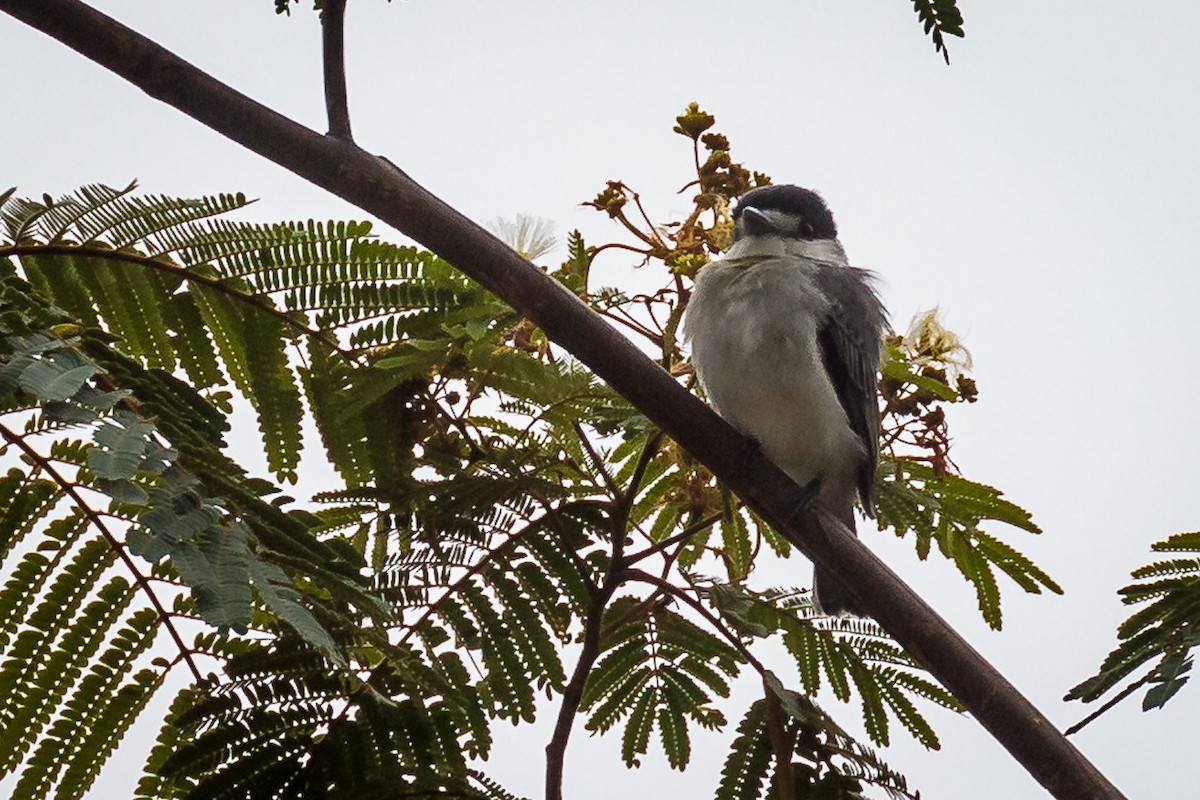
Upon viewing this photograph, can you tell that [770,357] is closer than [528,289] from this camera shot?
No

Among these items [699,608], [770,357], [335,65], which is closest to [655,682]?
[699,608]

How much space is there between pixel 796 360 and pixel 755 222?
579 millimetres

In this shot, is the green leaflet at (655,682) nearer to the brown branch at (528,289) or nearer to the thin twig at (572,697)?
the thin twig at (572,697)

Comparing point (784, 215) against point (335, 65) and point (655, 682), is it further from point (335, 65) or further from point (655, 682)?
point (335, 65)

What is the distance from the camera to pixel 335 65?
2.67 m

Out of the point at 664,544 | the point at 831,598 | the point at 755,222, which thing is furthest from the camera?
the point at 755,222

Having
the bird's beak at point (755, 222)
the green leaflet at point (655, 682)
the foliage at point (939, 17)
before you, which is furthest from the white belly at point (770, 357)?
the foliage at point (939, 17)

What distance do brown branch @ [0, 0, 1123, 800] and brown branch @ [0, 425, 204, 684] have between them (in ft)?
2.10

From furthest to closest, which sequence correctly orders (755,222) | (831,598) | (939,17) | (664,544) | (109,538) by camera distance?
(755,222)
(831,598)
(664,544)
(109,538)
(939,17)

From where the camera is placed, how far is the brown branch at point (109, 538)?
2.27m

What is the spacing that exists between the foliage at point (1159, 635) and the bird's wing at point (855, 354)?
1.26 m

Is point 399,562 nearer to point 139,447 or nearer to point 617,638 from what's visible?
point 617,638

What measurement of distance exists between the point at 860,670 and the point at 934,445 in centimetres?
58

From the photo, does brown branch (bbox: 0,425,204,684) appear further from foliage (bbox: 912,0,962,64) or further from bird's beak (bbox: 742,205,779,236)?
bird's beak (bbox: 742,205,779,236)
